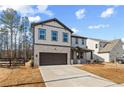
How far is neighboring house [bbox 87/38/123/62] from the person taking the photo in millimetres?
40794

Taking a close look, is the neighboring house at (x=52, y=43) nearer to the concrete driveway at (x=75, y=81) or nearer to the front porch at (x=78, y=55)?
the front porch at (x=78, y=55)

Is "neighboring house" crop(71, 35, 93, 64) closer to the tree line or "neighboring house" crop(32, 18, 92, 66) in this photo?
"neighboring house" crop(32, 18, 92, 66)

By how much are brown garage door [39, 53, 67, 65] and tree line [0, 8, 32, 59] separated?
12.4 meters

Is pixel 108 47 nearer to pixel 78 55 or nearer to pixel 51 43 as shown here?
pixel 78 55

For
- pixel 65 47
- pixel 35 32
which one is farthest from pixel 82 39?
pixel 35 32

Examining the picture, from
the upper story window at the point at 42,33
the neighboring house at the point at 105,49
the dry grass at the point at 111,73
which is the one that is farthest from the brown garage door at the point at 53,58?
the neighboring house at the point at 105,49

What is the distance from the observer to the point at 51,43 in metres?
27.5

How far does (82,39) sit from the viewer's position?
35.5 meters

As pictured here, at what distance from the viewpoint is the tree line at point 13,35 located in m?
39.1

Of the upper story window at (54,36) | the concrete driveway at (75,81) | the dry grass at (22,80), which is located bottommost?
the concrete driveway at (75,81)

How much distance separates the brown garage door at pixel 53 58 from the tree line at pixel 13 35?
1238 cm

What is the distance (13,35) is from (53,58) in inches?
813

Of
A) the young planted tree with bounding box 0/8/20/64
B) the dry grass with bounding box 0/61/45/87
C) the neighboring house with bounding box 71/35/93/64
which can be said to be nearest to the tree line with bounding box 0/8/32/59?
the young planted tree with bounding box 0/8/20/64
